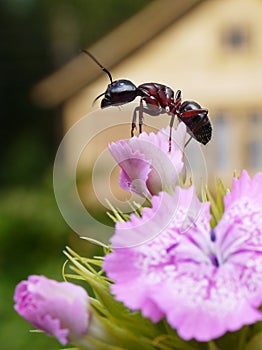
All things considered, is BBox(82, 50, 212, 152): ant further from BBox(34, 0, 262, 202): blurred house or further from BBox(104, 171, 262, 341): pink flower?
BBox(34, 0, 262, 202): blurred house

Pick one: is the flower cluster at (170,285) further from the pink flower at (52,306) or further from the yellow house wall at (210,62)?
the yellow house wall at (210,62)

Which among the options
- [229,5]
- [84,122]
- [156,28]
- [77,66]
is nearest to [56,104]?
[77,66]

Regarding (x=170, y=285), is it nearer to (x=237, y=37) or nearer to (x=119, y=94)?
(x=119, y=94)

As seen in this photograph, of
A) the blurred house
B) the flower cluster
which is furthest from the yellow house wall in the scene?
the flower cluster

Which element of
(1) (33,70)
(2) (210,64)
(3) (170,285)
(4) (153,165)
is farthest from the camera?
(1) (33,70)

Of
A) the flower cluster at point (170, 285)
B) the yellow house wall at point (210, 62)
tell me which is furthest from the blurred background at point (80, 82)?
the flower cluster at point (170, 285)

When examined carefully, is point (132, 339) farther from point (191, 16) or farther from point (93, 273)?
point (191, 16)

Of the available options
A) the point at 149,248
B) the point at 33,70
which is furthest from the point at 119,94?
the point at 33,70
